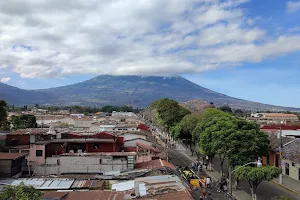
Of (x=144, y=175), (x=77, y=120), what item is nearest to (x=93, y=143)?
(x=144, y=175)

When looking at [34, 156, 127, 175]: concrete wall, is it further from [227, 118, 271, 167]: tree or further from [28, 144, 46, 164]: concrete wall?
[227, 118, 271, 167]: tree

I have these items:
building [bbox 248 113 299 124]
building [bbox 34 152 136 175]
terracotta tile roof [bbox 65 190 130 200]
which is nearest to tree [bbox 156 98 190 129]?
building [bbox 248 113 299 124]

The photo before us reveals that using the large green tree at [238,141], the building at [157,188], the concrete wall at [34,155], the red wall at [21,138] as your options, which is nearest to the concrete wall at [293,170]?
the large green tree at [238,141]

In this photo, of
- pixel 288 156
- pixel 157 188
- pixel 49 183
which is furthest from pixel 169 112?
pixel 157 188

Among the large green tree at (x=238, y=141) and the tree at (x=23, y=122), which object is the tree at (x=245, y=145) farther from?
the tree at (x=23, y=122)

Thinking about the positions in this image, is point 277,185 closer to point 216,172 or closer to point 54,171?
A: point 216,172
